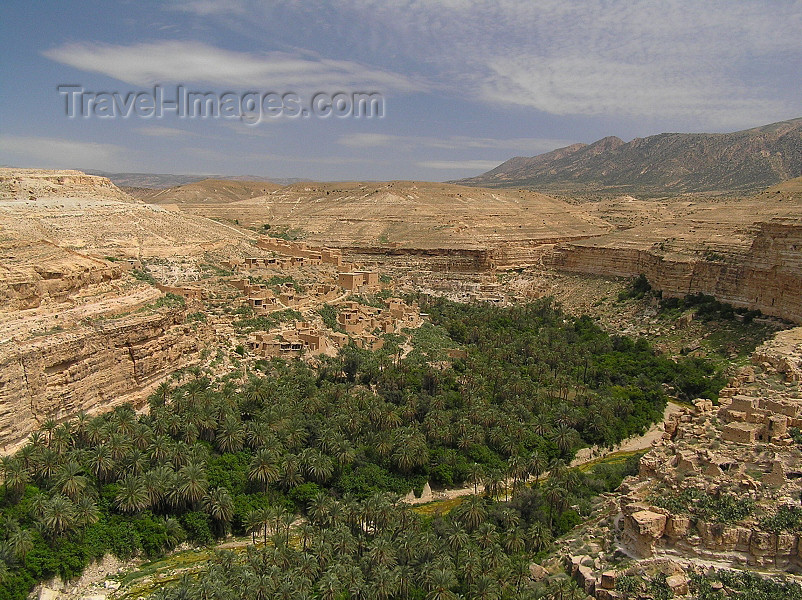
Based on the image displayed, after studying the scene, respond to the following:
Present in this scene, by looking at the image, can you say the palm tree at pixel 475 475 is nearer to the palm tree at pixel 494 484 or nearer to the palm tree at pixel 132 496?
the palm tree at pixel 494 484

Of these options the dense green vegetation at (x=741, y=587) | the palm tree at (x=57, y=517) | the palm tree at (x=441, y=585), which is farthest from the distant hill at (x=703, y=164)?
the palm tree at (x=57, y=517)

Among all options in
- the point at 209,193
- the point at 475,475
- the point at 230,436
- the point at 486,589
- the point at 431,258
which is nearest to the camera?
the point at 486,589

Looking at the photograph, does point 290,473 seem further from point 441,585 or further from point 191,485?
point 441,585

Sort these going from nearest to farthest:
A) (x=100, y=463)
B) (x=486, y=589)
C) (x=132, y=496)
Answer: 1. (x=486, y=589)
2. (x=132, y=496)
3. (x=100, y=463)

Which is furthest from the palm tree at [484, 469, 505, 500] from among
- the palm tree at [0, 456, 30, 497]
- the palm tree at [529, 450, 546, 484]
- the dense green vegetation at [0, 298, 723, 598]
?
the palm tree at [0, 456, 30, 497]

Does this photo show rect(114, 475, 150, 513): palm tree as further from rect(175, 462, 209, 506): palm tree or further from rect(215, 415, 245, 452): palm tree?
rect(215, 415, 245, 452): palm tree

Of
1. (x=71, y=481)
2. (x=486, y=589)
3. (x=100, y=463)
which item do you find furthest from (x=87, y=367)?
(x=486, y=589)

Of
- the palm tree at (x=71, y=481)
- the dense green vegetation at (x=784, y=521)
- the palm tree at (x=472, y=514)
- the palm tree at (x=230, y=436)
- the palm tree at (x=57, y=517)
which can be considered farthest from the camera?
the palm tree at (x=230, y=436)
